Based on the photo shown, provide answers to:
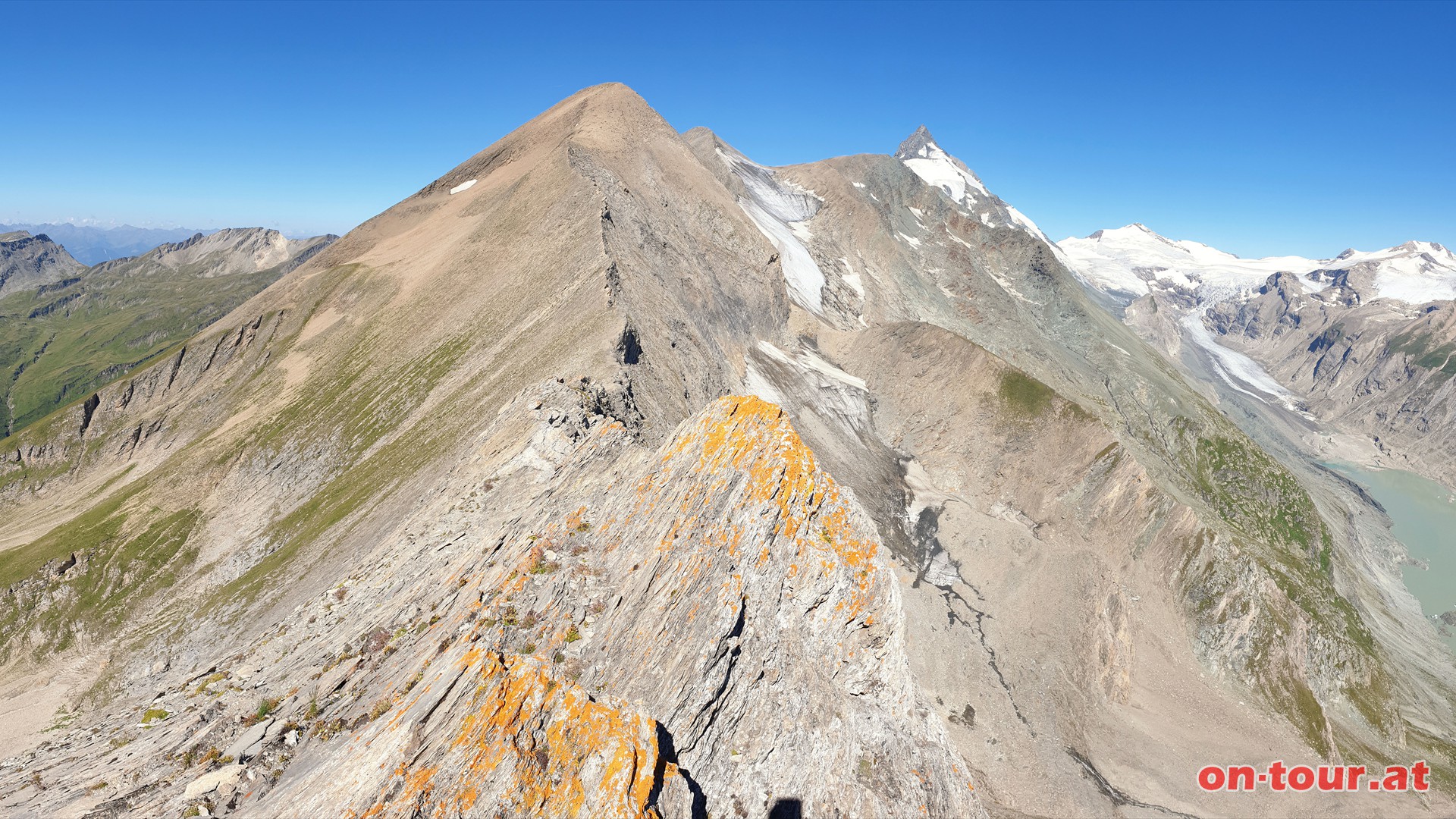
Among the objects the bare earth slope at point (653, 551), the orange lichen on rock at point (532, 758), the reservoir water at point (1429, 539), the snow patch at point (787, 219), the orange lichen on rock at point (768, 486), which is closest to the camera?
the orange lichen on rock at point (532, 758)

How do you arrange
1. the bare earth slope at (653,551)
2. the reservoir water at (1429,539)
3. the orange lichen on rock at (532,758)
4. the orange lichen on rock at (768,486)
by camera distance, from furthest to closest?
the reservoir water at (1429,539) → the orange lichen on rock at (768,486) → the bare earth slope at (653,551) → the orange lichen on rock at (532,758)

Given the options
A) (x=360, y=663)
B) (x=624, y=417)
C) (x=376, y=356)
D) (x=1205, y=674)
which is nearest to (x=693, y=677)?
(x=360, y=663)

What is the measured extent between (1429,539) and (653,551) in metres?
250

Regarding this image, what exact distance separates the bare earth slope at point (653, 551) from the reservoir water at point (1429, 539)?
23.6 m

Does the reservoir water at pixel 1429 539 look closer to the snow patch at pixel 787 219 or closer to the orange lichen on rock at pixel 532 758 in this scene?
the snow patch at pixel 787 219

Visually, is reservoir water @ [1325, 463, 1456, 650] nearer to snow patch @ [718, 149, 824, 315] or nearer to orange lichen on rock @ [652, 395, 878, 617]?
snow patch @ [718, 149, 824, 315]

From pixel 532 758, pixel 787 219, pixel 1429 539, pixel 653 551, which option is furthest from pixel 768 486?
pixel 1429 539

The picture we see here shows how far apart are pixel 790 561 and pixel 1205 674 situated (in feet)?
207

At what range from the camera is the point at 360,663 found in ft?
53.8

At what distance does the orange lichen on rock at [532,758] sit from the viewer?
481 inches

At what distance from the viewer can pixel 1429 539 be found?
165500 mm

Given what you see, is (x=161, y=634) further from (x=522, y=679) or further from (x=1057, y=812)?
(x=1057, y=812)

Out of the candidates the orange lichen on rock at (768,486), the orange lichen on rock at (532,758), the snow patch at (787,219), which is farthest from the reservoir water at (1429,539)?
the orange lichen on rock at (532,758)

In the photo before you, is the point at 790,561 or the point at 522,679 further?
the point at 790,561
